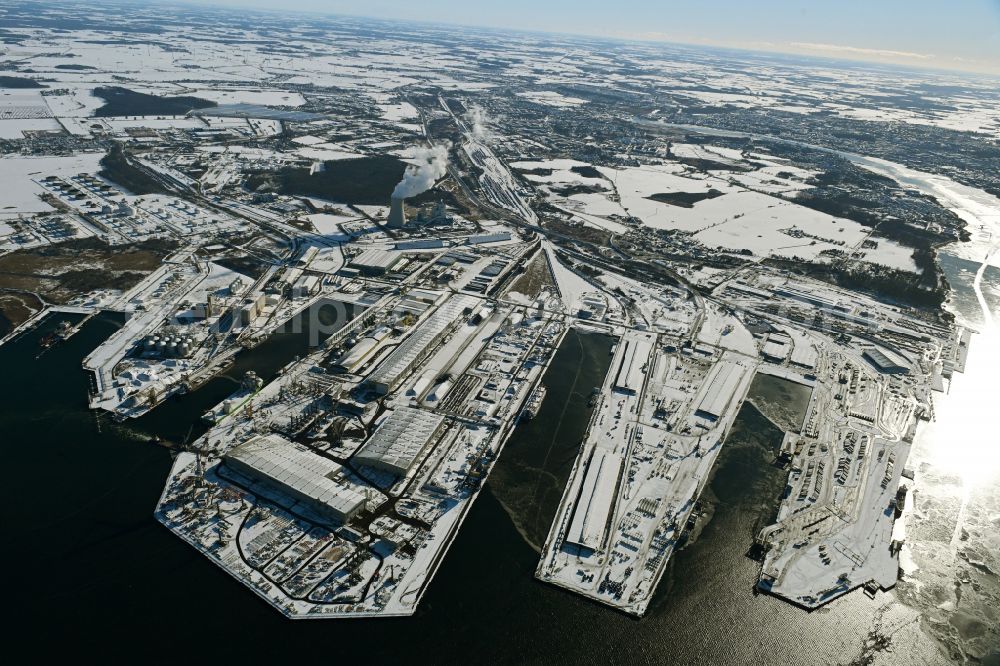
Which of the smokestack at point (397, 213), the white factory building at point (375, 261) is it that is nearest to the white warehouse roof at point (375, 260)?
the white factory building at point (375, 261)

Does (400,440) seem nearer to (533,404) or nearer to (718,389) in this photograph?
(533,404)

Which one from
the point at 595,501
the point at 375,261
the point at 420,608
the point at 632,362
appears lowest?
the point at 420,608

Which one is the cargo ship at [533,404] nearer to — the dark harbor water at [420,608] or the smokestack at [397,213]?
the dark harbor water at [420,608]

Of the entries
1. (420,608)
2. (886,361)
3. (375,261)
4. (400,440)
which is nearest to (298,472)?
(400,440)

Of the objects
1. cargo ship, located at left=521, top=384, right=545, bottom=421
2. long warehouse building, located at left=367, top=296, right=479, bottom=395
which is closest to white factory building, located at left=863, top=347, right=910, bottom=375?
cargo ship, located at left=521, top=384, right=545, bottom=421

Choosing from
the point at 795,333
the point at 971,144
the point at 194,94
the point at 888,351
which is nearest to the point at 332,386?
A: the point at 795,333
